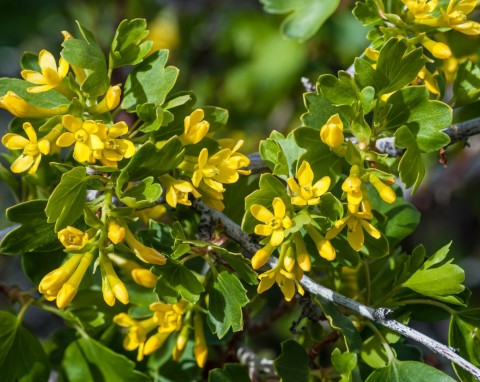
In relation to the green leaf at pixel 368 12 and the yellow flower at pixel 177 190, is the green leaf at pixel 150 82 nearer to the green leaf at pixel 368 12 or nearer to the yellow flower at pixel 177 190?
the yellow flower at pixel 177 190

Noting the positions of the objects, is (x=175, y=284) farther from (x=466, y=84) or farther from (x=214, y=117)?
(x=466, y=84)

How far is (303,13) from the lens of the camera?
1.80m

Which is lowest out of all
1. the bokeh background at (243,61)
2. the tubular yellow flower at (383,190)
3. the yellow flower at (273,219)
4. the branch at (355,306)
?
the bokeh background at (243,61)

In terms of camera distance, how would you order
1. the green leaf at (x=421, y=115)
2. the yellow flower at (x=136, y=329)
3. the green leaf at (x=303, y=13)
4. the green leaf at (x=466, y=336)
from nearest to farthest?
the green leaf at (x=421, y=115)
the green leaf at (x=466, y=336)
the yellow flower at (x=136, y=329)
the green leaf at (x=303, y=13)

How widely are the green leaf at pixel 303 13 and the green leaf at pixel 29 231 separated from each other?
0.79 m

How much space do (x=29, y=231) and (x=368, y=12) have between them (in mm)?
698

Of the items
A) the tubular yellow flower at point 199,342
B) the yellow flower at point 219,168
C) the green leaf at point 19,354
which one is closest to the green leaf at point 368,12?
the yellow flower at point 219,168

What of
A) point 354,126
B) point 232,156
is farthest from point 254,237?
point 354,126

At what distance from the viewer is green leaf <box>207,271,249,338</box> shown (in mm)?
1327

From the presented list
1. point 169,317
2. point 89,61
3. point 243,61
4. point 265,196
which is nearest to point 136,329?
point 169,317

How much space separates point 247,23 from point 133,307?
2.12m

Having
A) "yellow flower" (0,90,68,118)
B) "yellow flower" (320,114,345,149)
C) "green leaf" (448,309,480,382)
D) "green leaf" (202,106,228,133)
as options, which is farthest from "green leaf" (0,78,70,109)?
"green leaf" (448,309,480,382)

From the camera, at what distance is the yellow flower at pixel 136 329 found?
1498 millimetres

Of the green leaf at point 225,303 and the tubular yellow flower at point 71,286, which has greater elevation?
the tubular yellow flower at point 71,286
